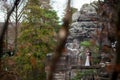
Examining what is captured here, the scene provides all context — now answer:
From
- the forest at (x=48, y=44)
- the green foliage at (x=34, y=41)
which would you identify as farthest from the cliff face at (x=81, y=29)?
the green foliage at (x=34, y=41)

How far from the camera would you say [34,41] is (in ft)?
117

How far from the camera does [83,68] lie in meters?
Result: 24.9

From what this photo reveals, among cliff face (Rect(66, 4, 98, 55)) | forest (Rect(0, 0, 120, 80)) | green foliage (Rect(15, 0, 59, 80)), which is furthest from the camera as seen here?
green foliage (Rect(15, 0, 59, 80))

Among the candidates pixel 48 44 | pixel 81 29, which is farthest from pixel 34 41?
pixel 81 29

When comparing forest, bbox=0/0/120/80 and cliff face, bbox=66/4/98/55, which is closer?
forest, bbox=0/0/120/80

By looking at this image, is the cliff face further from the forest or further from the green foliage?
the green foliage

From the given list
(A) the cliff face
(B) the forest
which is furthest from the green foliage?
(A) the cliff face

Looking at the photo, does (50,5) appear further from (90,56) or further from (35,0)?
(90,56)

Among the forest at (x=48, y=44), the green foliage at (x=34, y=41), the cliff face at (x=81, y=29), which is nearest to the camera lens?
the forest at (x=48, y=44)

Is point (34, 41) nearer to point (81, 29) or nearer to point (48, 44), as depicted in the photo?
point (48, 44)

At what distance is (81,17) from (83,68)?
9.29m

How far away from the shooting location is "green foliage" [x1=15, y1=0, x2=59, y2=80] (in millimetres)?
34156

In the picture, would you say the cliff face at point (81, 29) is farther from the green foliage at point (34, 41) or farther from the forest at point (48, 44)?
the green foliage at point (34, 41)

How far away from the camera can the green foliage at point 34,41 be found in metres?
34.2
